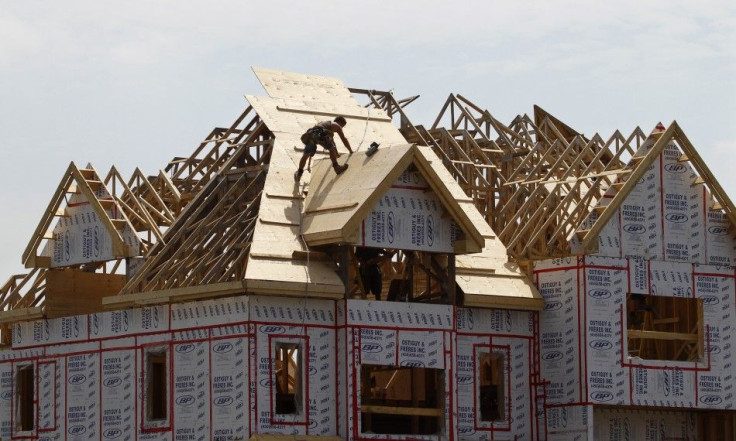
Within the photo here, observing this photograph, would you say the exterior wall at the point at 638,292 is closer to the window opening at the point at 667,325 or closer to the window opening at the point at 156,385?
the window opening at the point at 667,325

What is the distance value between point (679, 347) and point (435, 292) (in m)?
7.71

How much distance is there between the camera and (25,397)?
208ft

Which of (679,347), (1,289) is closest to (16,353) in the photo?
(1,289)

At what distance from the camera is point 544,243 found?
201ft

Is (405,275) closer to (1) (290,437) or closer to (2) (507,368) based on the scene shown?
(2) (507,368)

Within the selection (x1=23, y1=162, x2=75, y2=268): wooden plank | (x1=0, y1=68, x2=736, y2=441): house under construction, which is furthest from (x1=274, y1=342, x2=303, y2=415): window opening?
(x1=23, y1=162, x2=75, y2=268): wooden plank

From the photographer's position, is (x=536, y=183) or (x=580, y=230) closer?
(x=580, y=230)

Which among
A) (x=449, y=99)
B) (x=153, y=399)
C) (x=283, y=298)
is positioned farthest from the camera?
(x=449, y=99)

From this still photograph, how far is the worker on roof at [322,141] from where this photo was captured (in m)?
57.9

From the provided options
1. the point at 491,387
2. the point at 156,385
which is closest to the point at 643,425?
the point at 491,387

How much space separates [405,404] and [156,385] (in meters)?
7.26

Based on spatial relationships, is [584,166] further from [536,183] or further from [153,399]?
[153,399]

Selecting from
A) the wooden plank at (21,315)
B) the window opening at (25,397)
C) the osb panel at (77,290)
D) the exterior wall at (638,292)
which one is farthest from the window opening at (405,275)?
the window opening at (25,397)

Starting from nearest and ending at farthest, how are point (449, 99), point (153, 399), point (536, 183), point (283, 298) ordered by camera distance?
point (283, 298), point (153, 399), point (536, 183), point (449, 99)
